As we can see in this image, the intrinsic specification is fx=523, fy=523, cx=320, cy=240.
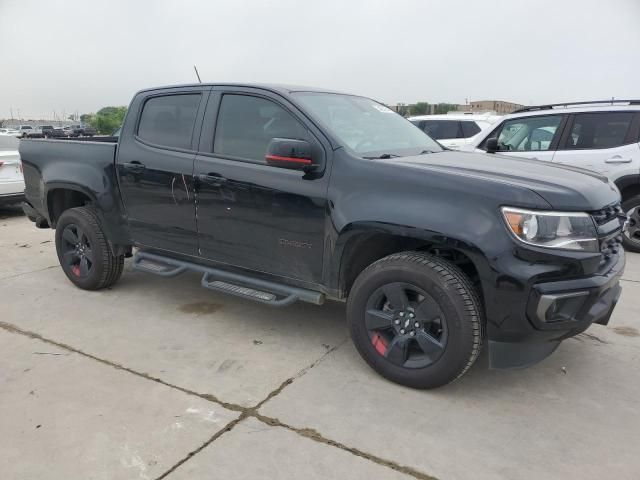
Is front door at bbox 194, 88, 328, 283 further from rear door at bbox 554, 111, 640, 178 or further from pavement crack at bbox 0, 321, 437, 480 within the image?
rear door at bbox 554, 111, 640, 178

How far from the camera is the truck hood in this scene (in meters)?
2.74

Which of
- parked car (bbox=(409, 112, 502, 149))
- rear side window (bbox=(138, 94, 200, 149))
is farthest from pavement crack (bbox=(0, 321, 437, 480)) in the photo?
parked car (bbox=(409, 112, 502, 149))

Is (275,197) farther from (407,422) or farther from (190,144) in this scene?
(407,422)

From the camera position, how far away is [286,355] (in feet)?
11.8

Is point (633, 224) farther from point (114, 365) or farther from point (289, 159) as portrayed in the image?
point (114, 365)

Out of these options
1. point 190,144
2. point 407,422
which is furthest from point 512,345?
point 190,144

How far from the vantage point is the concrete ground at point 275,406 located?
2.48 meters

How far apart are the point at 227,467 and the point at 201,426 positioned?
0.38m

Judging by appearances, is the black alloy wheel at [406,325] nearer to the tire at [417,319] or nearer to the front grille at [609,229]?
the tire at [417,319]

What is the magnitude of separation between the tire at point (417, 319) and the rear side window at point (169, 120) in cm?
191

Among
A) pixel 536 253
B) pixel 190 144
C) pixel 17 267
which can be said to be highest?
pixel 190 144

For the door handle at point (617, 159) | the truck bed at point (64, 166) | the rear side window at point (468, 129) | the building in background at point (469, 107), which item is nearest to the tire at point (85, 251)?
the truck bed at point (64, 166)

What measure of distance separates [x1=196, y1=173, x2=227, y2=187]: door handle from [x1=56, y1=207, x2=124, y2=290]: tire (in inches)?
55.5

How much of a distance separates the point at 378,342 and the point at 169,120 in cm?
245
